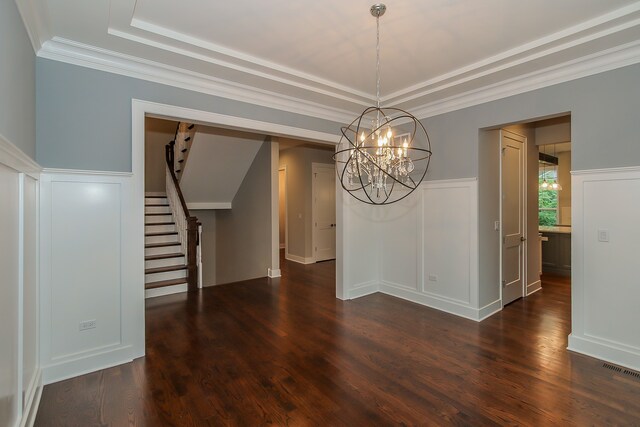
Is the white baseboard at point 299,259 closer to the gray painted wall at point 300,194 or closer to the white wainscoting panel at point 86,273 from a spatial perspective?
the gray painted wall at point 300,194

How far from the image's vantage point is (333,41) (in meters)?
2.74

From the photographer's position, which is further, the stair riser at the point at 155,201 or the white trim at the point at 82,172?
the stair riser at the point at 155,201

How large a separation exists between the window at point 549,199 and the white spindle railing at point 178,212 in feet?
29.4

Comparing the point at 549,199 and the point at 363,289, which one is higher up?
the point at 549,199

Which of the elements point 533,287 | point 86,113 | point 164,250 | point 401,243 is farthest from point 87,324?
point 533,287

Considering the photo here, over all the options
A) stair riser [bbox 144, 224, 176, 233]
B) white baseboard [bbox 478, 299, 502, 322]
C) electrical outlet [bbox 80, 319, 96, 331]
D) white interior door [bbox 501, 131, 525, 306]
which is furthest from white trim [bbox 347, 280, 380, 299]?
stair riser [bbox 144, 224, 176, 233]

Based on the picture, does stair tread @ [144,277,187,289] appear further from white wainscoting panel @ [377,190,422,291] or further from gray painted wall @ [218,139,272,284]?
white wainscoting panel @ [377,190,422,291]

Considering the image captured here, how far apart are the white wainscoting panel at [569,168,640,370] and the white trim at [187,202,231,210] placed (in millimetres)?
6322

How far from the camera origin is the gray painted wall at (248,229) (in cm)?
615

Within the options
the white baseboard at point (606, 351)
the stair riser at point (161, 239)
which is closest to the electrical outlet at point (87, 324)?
the stair riser at point (161, 239)

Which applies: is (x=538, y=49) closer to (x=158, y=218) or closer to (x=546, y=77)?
(x=546, y=77)

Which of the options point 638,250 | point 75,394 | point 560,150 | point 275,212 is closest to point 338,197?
point 275,212

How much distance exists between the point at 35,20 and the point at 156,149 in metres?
5.41

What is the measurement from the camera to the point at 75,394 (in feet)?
7.88
